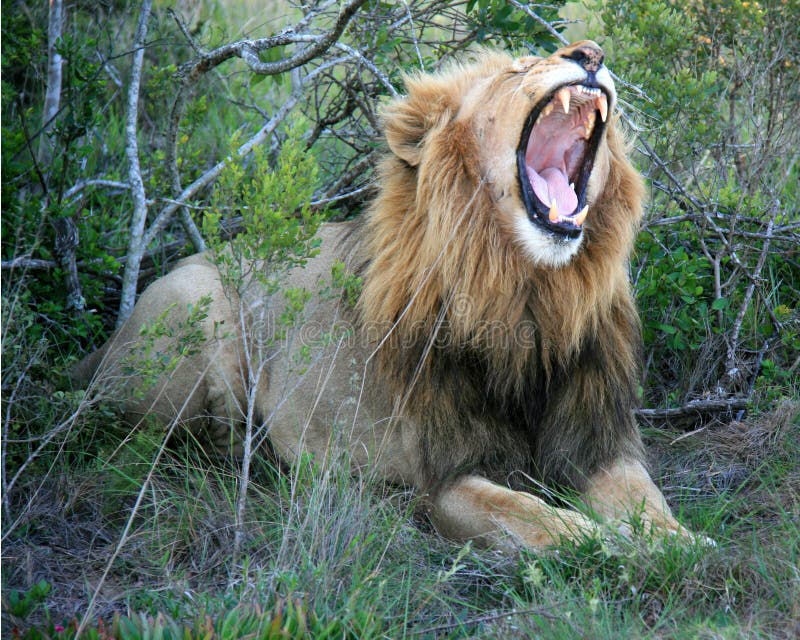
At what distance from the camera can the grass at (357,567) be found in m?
2.57

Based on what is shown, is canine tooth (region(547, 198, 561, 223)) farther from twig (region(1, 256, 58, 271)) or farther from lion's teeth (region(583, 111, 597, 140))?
twig (region(1, 256, 58, 271))

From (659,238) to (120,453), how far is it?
2.76 m

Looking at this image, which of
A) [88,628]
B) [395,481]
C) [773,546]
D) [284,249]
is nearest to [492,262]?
[284,249]

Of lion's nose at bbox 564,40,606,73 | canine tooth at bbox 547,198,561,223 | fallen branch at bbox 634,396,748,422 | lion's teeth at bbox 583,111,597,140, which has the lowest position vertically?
fallen branch at bbox 634,396,748,422

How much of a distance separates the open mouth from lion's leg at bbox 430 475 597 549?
2.95 feet

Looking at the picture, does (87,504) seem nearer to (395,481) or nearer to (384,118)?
(395,481)

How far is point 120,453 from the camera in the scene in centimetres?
396

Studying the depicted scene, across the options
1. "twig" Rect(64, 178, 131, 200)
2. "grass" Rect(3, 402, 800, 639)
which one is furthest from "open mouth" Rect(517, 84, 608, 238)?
"twig" Rect(64, 178, 131, 200)

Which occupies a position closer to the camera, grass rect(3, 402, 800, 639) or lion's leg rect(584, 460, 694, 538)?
grass rect(3, 402, 800, 639)

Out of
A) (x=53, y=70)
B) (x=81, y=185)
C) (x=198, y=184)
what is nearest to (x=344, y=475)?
(x=198, y=184)

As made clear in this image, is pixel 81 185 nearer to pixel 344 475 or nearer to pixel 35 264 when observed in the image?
pixel 35 264

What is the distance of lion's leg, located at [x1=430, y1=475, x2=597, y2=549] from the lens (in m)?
3.06

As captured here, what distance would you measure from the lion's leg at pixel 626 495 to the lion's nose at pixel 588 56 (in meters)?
1.41

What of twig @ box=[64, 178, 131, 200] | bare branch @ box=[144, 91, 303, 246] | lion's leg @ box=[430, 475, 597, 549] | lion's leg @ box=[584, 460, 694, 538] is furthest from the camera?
twig @ box=[64, 178, 131, 200]
